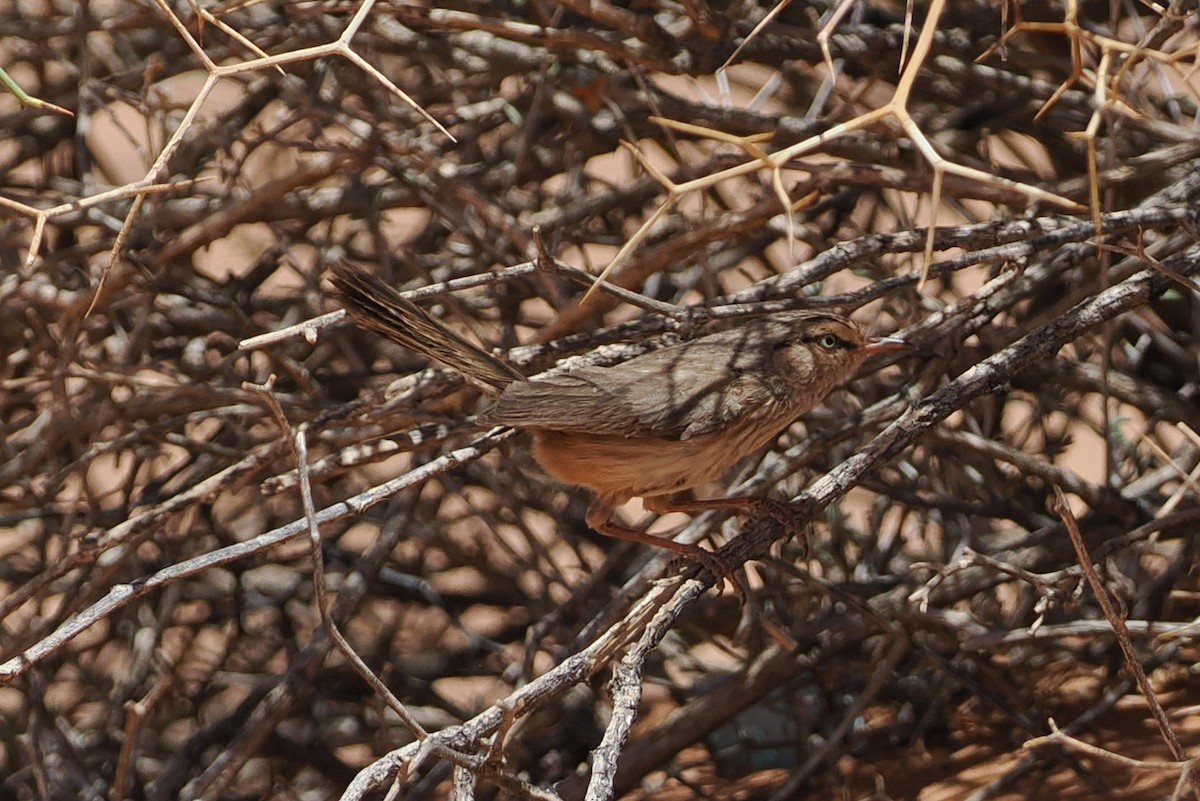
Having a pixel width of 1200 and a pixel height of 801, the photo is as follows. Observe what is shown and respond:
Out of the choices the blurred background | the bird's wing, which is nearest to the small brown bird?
the bird's wing

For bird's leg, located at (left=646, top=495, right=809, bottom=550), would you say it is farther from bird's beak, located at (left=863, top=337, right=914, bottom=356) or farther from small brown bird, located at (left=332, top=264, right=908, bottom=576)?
bird's beak, located at (left=863, top=337, right=914, bottom=356)

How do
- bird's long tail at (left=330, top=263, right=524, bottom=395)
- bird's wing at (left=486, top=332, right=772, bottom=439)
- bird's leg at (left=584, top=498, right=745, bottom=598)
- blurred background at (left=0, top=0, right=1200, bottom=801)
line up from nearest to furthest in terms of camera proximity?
bird's leg at (left=584, top=498, right=745, bottom=598) < bird's long tail at (left=330, top=263, right=524, bottom=395) < bird's wing at (left=486, top=332, right=772, bottom=439) < blurred background at (left=0, top=0, right=1200, bottom=801)

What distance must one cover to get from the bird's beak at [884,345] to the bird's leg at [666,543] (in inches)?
30.9

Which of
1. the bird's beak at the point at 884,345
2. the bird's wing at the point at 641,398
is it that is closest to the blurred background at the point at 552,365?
the bird's beak at the point at 884,345

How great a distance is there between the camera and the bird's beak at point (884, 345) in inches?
158

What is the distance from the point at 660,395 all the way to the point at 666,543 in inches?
17.5

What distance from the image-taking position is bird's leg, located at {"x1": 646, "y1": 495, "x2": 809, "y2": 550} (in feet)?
12.4

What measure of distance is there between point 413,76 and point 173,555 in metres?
2.27

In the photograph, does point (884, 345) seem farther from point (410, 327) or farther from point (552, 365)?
point (410, 327)

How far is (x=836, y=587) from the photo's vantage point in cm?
450

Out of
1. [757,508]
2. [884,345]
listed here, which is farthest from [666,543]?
[884,345]

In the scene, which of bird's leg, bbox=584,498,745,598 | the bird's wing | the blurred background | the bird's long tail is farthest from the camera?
the blurred background

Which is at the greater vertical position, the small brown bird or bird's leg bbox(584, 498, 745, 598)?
the small brown bird

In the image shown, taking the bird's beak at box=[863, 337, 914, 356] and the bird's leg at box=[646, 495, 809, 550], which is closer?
the bird's leg at box=[646, 495, 809, 550]
